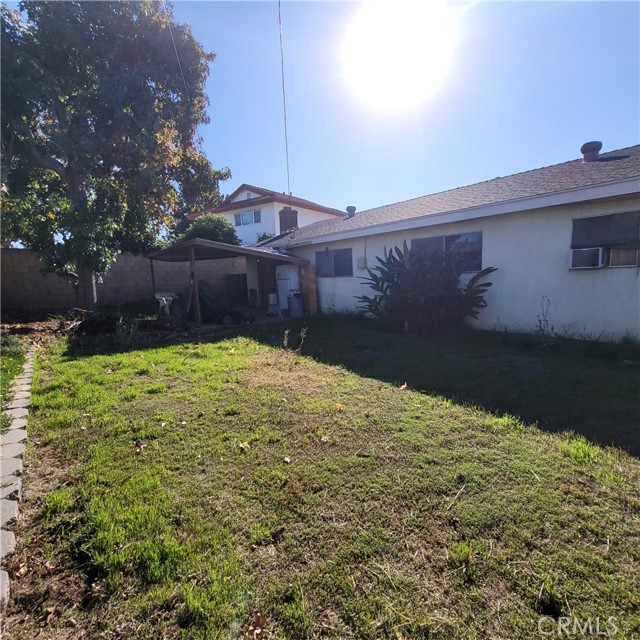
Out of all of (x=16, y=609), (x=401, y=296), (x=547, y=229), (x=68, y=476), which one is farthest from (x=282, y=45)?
(x=16, y=609)

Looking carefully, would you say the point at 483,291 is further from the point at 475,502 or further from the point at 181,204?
the point at 181,204

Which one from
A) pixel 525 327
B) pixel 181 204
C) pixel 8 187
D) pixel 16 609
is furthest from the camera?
pixel 181 204

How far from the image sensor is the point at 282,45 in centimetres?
776

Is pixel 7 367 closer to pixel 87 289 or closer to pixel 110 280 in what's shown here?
pixel 87 289

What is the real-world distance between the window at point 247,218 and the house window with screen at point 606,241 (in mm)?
18058

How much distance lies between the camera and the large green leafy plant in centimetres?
721

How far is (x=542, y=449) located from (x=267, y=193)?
21.4 meters

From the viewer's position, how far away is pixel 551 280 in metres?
6.52

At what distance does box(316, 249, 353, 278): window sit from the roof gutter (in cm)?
68

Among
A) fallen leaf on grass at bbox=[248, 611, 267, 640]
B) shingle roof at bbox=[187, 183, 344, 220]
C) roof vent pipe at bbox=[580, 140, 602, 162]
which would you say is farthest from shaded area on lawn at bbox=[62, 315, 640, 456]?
shingle roof at bbox=[187, 183, 344, 220]

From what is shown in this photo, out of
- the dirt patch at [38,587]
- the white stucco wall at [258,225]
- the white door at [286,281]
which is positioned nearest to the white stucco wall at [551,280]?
the white door at [286,281]

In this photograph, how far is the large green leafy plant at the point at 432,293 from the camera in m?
7.21

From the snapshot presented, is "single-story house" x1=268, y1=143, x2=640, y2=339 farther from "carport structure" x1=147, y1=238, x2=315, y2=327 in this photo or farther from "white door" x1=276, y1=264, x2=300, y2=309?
"white door" x1=276, y1=264, x2=300, y2=309

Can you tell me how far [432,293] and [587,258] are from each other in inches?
105
